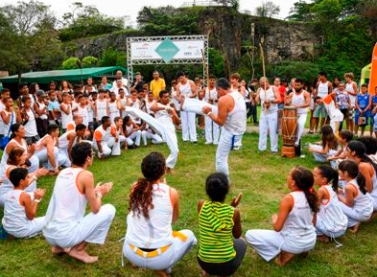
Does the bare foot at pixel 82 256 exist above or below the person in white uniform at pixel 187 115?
below

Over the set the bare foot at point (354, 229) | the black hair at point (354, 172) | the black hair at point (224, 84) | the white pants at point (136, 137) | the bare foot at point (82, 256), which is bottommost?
the bare foot at point (354, 229)

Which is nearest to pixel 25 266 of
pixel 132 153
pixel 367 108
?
pixel 132 153

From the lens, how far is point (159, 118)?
26.5ft

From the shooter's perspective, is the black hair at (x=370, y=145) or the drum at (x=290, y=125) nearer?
the black hair at (x=370, y=145)

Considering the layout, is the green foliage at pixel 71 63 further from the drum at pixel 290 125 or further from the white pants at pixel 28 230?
the white pants at pixel 28 230

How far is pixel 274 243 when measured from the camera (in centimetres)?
377

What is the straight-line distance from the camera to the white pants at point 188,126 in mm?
10023

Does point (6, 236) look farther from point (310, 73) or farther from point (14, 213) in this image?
point (310, 73)

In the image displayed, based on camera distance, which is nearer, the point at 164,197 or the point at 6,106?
the point at 164,197

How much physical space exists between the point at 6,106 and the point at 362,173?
687 cm

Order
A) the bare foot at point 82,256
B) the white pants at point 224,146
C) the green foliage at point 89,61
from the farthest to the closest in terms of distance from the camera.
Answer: the green foliage at point 89,61
the white pants at point 224,146
the bare foot at point 82,256

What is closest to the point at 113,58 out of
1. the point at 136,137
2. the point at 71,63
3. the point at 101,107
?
the point at 71,63

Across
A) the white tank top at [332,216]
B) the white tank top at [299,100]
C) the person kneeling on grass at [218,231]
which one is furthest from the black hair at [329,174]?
the white tank top at [299,100]

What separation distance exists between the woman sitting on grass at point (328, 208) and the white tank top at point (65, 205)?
2508 millimetres
